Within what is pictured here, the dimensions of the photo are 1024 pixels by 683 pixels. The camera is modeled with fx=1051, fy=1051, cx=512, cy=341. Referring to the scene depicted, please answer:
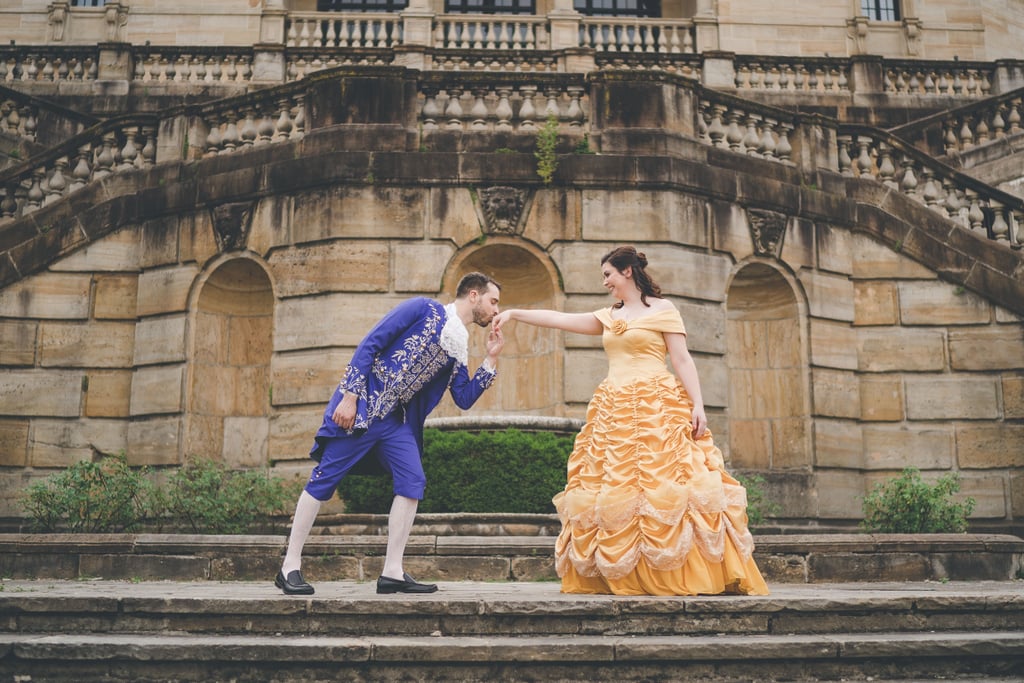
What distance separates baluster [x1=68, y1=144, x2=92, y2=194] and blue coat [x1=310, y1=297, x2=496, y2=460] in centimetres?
908

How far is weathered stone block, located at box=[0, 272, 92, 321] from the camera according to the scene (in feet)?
44.8

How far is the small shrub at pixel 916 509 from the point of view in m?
11.2

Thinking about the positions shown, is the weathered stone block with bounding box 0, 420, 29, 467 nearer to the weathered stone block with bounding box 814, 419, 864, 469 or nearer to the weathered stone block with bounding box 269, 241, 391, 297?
the weathered stone block with bounding box 269, 241, 391, 297

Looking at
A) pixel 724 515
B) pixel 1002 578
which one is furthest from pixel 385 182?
pixel 1002 578

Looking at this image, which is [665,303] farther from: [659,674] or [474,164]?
[474,164]

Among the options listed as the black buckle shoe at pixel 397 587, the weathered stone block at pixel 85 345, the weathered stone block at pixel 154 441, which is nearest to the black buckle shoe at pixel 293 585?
the black buckle shoe at pixel 397 587

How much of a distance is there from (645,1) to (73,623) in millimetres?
21876

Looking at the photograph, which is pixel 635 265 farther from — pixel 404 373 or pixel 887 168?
pixel 887 168

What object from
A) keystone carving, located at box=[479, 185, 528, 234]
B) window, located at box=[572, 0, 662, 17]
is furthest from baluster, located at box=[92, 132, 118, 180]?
window, located at box=[572, 0, 662, 17]

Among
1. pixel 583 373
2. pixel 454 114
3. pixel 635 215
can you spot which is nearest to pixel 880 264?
pixel 635 215

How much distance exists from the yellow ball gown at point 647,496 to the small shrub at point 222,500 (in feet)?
16.5

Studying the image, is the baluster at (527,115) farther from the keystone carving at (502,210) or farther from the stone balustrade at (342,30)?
the stone balustrade at (342,30)

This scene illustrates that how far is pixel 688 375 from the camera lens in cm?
729

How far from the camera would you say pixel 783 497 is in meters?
13.2
